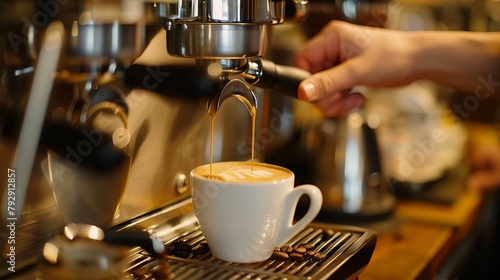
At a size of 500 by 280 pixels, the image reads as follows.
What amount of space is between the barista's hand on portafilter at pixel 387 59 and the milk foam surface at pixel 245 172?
240 millimetres

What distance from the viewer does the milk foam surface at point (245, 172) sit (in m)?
0.77

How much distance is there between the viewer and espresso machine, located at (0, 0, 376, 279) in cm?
69

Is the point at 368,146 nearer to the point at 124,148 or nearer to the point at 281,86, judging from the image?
the point at 281,86

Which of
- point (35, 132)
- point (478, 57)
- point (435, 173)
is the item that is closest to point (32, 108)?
point (35, 132)

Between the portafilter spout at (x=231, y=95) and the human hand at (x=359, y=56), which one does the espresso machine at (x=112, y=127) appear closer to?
the portafilter spout at (x=231, y=95)

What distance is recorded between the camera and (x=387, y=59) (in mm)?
1181

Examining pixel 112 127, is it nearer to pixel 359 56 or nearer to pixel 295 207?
pixel 295 207

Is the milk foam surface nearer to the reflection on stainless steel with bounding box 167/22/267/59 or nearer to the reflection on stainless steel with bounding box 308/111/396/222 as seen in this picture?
the reflection on stainless steel with bounding box 167/22/267/59

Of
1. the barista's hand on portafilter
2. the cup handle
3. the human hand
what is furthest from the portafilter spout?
the human hand

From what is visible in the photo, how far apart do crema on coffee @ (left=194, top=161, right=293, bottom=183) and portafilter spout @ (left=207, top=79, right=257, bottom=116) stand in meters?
0.07

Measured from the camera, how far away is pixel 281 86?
0.94m

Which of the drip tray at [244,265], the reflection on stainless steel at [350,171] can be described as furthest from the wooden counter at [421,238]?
the drip tray at [244,265]

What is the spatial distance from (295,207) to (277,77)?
0.21 meters

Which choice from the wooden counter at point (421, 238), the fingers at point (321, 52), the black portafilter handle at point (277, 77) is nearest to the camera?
the black portafilter handle at point (277, 77)
